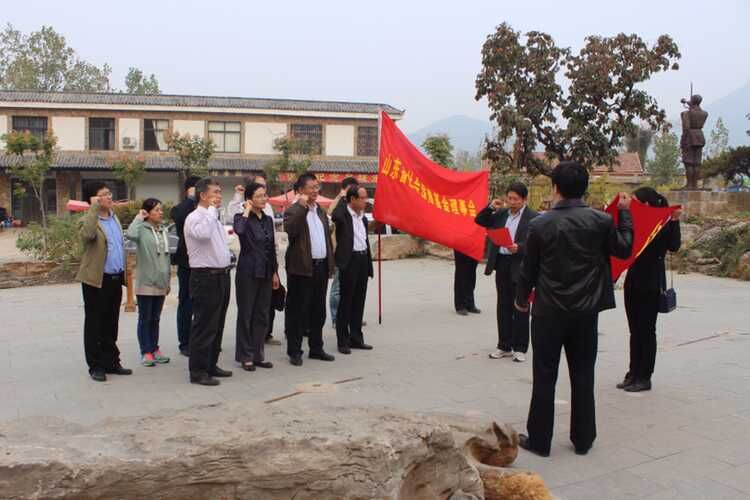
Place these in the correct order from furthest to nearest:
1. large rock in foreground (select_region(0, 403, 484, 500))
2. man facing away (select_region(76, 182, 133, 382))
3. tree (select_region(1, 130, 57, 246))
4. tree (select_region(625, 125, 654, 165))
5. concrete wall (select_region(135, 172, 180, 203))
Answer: tree (select_region(625, 125, 654, 165))
concrete wall (select_region(135, 172, 180, 203))
tree (select_region(1, 130, 57, 246))
man facing away (select_region(76, 182, 133, 382))
large rock in foreground (select_region(0, 403, 484, 500))

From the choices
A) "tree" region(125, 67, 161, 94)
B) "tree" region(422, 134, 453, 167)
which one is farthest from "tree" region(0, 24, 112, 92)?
"tree" region(422, 134, 453, 167)

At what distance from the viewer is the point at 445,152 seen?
83.0ft

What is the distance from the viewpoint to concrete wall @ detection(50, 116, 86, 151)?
33750 millimetres

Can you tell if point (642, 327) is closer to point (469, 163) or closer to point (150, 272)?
point (150, 272)

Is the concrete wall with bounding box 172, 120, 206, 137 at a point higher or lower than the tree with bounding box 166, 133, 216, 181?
higher

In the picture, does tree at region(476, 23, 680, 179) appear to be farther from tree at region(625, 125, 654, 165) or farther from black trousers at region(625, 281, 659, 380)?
tree at region(625, 125, 654, 165)

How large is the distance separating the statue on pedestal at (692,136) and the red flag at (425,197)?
1231 cm

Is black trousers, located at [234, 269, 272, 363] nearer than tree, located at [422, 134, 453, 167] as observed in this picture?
Yes

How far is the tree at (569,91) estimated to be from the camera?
62.3 ft

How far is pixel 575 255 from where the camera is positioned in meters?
3.95

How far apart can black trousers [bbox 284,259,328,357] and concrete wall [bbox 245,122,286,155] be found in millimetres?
29894

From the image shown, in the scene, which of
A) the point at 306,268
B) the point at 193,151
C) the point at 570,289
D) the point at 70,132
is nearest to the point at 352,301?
the point at 306,268

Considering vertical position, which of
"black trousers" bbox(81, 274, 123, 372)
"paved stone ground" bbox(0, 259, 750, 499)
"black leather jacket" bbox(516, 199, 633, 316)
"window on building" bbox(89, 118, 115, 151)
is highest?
"window on building" bbox(89, 118, 115, 151)

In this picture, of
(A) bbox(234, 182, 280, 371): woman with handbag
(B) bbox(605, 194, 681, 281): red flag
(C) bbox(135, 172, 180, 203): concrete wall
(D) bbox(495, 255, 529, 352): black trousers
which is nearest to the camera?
(B) bbox(605, 194, 681, 281): red flag
